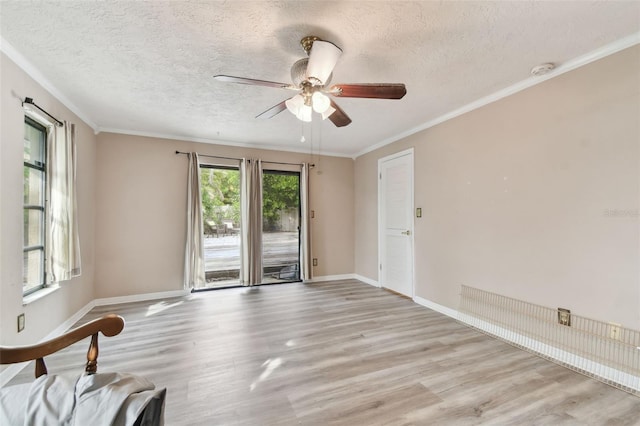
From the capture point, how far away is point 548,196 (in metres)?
2.41

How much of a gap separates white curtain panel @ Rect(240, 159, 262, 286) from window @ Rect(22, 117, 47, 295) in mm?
2372

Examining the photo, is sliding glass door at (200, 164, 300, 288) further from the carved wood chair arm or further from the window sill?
the carved wood chair arm

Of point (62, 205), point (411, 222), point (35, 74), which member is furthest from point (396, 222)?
point (35, 74)

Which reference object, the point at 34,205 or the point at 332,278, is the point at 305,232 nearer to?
the point at 332,278

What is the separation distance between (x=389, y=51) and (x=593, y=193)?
1.95m

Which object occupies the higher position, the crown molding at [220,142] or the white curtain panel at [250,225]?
the crown molding at [220,142]

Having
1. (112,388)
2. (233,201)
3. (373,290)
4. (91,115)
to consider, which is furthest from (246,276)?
(112,388)

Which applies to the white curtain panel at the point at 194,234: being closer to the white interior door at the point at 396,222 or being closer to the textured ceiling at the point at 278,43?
the textured ceiling at the point at 278,43

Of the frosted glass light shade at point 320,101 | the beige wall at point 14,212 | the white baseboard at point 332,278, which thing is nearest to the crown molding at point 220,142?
the beige wall at point 14,212

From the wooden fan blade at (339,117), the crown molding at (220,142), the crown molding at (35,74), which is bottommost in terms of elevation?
the wooden fan blade at (339,117)

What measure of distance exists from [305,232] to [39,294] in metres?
3.40

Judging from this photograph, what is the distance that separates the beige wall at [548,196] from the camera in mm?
1988

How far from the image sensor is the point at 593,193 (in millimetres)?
2137

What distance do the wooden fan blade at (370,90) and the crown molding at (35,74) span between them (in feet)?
7.88
